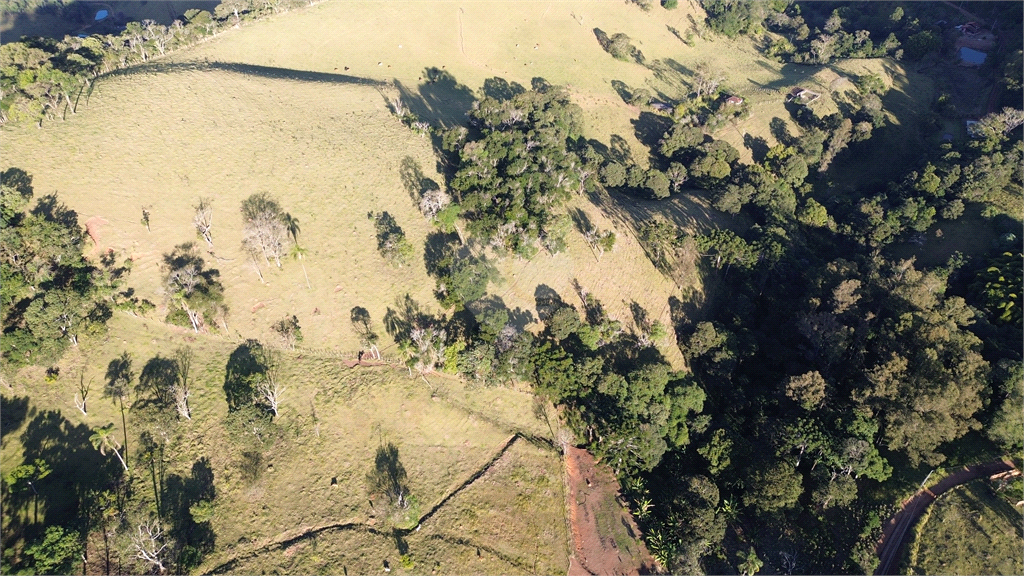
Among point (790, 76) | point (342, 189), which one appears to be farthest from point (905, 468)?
point (790, 76)

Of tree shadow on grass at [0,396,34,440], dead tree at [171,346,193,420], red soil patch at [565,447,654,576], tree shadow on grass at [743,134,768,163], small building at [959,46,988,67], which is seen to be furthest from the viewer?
small building at [959,46,988,67]

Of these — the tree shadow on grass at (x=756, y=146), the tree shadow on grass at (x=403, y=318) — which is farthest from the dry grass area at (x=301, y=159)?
the tree shadow on grass at (x=756, y=146)

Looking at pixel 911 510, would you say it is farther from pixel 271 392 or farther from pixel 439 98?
pixel 439 98

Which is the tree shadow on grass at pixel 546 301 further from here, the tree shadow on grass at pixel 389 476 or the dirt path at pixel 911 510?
the dirt path at pixel 911 510

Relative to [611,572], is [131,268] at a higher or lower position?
higher

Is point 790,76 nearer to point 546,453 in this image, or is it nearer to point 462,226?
point 462,226

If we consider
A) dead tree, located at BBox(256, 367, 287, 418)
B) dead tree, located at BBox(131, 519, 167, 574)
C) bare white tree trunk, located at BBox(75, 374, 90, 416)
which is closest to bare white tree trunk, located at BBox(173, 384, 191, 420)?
dead tree, located at BBox(256, 367, 287, 418)

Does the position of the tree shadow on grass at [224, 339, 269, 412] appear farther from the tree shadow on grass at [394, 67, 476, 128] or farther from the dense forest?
the tree shadow on grass at [394, 67, 476, 128]
